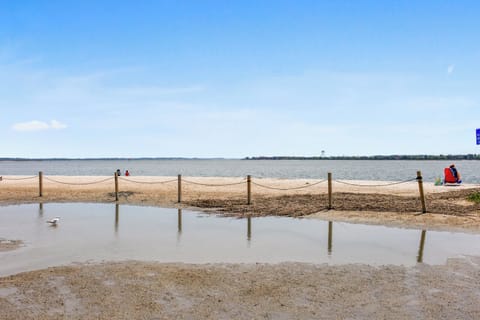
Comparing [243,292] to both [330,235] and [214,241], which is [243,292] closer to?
[214,241]

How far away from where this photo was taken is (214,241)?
10812 millimetres

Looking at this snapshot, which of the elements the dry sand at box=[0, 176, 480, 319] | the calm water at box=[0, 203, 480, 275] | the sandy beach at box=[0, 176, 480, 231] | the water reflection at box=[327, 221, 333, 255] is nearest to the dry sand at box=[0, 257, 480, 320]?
the dry sand at box=[0, 176, 480, 319]

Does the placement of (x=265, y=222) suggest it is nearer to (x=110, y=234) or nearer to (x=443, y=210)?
(x=110, y=234)

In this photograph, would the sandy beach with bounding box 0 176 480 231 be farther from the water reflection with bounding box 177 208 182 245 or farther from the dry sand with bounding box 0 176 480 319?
the dry sand with bounding box 0 176 480 319

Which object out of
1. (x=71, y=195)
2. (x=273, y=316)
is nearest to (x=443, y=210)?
(x=273, y=316)

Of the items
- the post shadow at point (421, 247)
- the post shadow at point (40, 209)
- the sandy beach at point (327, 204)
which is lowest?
the post shadow at point (421, 247)

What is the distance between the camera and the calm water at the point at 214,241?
898 cm

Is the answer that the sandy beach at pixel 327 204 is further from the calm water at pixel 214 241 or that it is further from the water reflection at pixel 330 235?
the calm water at pixel 214 241

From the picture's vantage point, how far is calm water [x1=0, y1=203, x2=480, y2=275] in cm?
898

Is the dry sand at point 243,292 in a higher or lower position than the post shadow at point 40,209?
lower

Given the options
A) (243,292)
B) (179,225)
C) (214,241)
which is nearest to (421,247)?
(214,241)

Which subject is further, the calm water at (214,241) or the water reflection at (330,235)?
the water reflection at (330,235)

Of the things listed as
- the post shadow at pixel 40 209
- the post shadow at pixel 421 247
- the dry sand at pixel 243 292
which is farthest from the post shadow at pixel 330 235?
the post shadow at pixel 40 209

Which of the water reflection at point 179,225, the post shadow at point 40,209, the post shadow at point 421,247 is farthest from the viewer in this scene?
the post shadow at point 40,209
